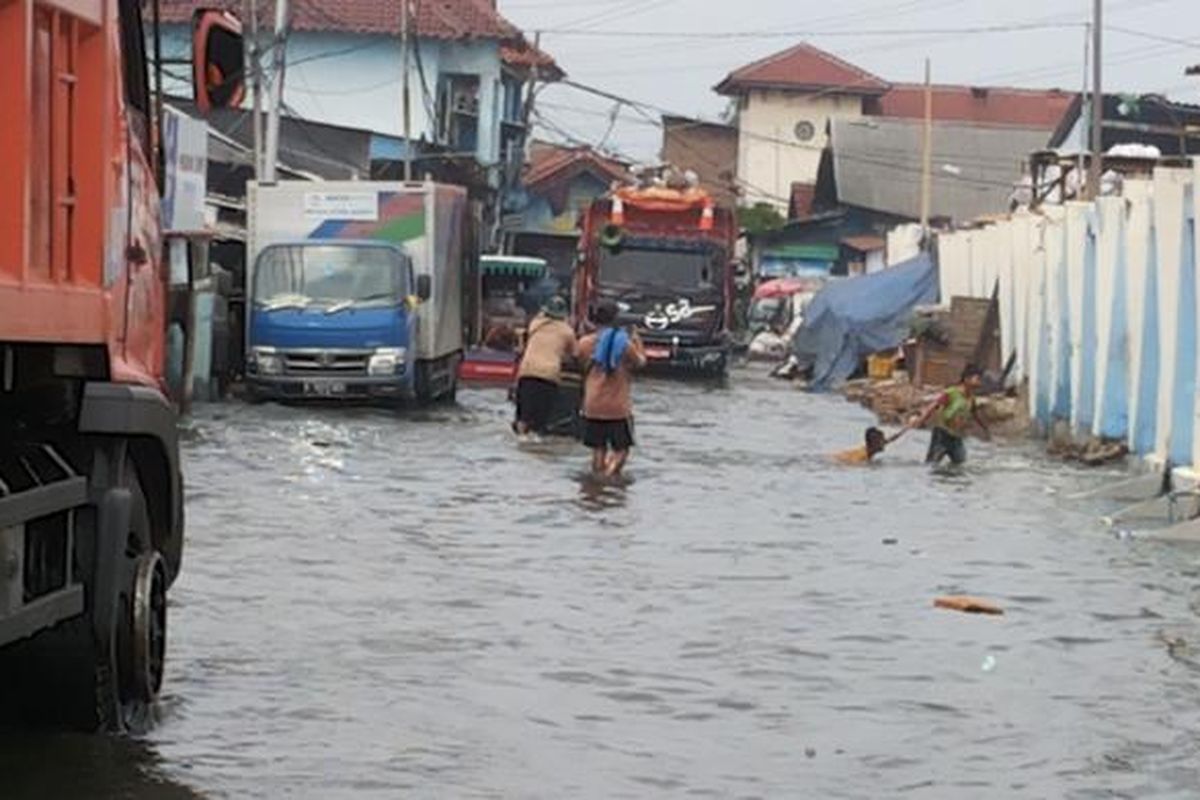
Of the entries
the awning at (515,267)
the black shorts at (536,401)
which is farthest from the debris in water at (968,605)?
the awning at (515,267)

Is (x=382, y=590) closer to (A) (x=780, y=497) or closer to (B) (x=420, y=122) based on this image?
(A) (x=780, y=497)

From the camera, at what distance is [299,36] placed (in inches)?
2290

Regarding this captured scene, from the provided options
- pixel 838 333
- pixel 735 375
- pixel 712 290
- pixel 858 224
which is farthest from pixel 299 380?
pixel 858 224

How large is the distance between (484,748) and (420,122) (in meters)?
50.9

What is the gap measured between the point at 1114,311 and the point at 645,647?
14056 mm

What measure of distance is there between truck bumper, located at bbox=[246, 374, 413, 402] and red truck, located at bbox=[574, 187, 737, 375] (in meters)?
12.6

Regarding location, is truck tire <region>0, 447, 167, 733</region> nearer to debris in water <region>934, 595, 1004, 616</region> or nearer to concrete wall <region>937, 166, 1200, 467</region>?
debris in water <region>934, 595, 1004, 616</region>

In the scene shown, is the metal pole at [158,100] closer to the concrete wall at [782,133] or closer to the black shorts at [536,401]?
the black shorts at [536,401]

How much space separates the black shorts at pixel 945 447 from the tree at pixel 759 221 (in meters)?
46.0

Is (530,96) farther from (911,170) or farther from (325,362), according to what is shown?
(325,362)

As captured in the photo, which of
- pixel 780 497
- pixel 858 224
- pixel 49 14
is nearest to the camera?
pixel 49 14

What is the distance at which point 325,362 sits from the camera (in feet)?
98.0

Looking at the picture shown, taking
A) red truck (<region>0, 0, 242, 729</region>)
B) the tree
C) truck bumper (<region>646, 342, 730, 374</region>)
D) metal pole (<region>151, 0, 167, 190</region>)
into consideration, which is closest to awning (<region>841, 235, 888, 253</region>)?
the tree

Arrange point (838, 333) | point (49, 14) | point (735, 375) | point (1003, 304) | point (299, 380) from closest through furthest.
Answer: point (49, 14)
point (299, 380)
point (1003, 304)
point (838, 333)
point (735, 375)
